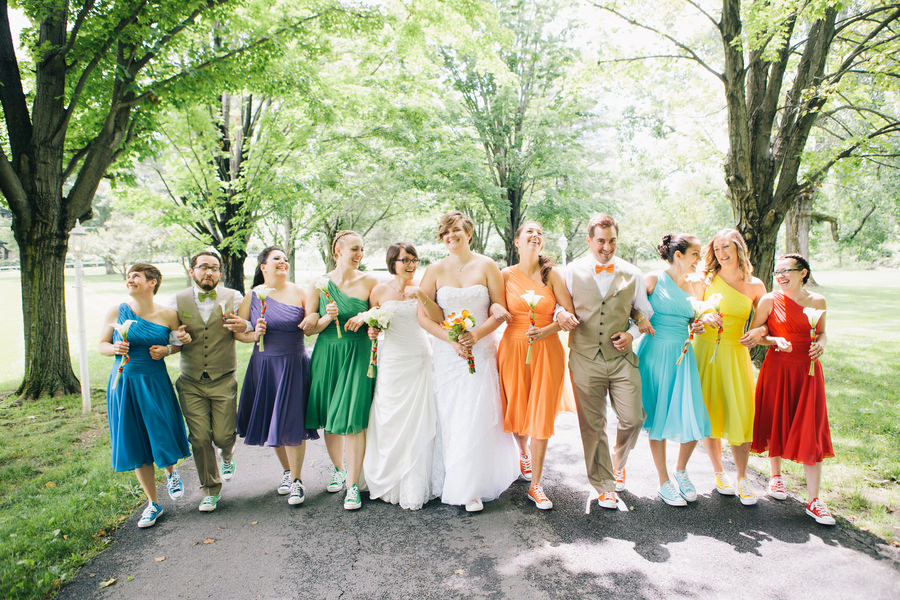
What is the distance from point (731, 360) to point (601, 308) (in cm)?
130

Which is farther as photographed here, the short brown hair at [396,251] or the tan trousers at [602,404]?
the short brown hair at [396,251]

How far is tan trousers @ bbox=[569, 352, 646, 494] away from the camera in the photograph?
454 cm

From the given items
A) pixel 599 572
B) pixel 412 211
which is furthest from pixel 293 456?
pixel 412 211

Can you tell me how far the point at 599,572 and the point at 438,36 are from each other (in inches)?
467

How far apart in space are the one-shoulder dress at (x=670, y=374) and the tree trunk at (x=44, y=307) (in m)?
8.91

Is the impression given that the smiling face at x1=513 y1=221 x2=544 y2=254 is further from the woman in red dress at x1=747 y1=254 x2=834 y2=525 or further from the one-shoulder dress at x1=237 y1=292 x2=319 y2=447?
the one-shoulder dress at x1=237 y1=292 x2=319 y2=447

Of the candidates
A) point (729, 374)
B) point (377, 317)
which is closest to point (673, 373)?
point (729, 374)

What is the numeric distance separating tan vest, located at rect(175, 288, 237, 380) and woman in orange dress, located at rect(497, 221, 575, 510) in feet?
8.54

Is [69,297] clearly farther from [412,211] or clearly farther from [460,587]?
[460,587]

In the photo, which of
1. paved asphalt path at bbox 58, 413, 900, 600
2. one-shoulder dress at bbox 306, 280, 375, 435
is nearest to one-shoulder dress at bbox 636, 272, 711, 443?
paved asphalt path at bbox 58, 413, 900, 600

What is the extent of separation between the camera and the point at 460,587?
3512 mm

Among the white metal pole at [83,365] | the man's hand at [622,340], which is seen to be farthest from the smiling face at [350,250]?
the white metal pole at [83,365]

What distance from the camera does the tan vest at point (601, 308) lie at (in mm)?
4555

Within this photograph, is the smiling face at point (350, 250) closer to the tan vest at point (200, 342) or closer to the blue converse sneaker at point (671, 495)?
the tan vest at point (200, 342)
